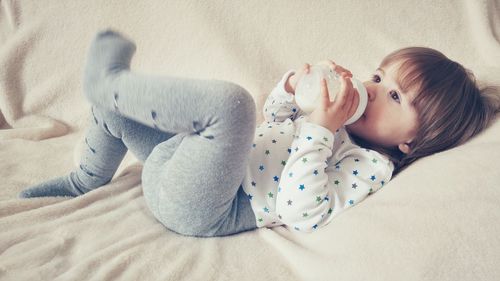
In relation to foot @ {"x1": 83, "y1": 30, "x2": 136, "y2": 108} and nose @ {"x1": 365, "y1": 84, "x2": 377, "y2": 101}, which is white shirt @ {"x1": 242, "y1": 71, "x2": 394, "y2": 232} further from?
foot @ {"x1": 83, "y1": 30, "x2": 136, "y2": 108}

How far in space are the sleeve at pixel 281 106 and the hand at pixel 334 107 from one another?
20cm

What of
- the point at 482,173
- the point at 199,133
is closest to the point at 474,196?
the point at 482,173

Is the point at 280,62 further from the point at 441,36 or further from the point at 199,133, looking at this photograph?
the point at 199,133

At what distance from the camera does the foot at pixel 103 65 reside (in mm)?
764

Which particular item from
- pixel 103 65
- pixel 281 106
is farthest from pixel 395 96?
pixel 103 65

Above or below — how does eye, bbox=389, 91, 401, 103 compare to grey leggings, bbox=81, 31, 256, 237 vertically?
above

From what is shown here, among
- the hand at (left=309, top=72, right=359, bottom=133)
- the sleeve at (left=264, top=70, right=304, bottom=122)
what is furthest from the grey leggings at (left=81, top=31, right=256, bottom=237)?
the sleeve at (left=264, top=70, right=304, bottom=122)

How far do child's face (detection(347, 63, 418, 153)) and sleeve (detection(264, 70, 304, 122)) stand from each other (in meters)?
0.18

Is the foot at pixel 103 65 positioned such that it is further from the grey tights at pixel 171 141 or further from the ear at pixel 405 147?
the ear at pixel 405 147

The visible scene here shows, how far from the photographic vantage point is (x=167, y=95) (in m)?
0.71

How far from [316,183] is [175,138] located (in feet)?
0.97

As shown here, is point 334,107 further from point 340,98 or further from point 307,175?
point 307,175

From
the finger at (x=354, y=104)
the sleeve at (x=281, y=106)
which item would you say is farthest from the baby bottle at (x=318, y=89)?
the sleeve at (x=281, y=106)

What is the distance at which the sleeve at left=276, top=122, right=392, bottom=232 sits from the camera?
2.63ft
